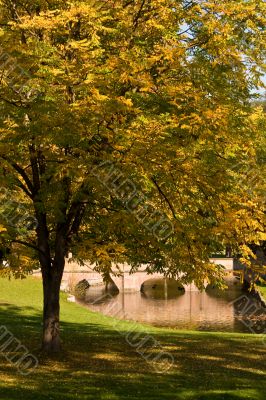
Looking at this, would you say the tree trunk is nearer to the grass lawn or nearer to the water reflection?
the grass lawn

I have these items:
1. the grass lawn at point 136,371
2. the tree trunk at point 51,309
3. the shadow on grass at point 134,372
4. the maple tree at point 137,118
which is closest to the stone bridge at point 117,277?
the grass lawn at point 136,371

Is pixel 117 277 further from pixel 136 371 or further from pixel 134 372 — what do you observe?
pixel 134 372

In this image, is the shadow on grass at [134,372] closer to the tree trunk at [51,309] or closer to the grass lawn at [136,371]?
the grass lawn at [136,371]

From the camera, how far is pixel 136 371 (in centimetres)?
1611

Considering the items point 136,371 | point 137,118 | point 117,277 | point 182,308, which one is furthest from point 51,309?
point 117,277

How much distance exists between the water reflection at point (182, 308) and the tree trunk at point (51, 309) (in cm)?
2482

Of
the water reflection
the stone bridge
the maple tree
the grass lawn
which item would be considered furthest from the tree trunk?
the stone bridge

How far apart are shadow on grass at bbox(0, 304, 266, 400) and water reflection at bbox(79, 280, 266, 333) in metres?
20.1

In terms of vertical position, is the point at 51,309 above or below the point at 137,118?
below

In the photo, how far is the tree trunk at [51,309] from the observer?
705 inches

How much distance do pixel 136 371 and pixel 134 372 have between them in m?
0.14

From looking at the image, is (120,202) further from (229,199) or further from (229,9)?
(229,9)

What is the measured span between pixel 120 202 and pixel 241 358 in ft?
25.8

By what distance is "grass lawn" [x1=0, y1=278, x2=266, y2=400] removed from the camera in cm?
1341
